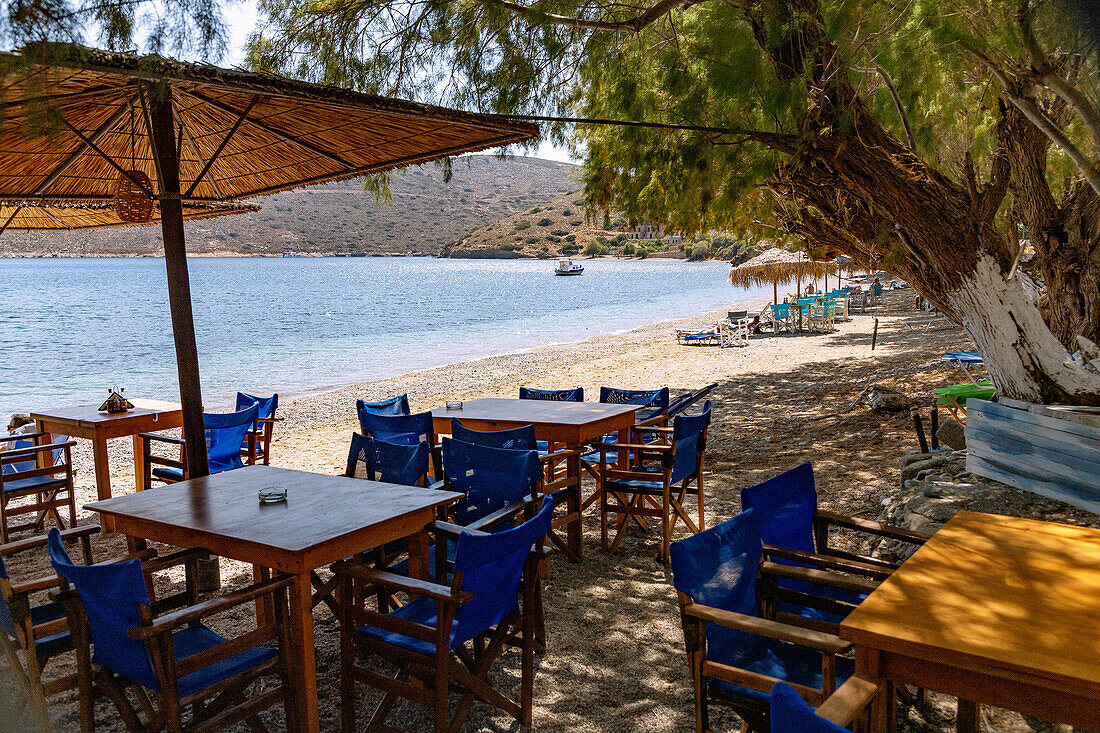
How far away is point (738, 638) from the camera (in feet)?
7.47

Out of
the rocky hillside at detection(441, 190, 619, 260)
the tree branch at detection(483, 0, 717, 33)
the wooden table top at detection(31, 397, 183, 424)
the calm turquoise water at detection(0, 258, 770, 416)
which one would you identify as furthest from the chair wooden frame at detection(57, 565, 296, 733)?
the rocky hillside at detection(441, 190, 619, 260)

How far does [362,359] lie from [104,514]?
64.7 feet

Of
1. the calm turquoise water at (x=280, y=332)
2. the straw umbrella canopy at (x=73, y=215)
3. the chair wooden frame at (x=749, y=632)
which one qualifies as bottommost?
the calm turquoise water at (x=280, y=332)

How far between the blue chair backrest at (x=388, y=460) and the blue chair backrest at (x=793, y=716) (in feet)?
8.43

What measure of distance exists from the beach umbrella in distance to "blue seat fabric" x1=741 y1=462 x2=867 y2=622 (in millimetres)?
2181

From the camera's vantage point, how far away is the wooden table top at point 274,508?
2.40 metres

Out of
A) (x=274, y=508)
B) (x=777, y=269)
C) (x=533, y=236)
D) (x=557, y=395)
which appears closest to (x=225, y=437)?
(x=557, y=395)

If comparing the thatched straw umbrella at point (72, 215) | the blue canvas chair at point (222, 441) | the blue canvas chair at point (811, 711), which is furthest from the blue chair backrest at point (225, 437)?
the blue canvas chair at point (811, 711)

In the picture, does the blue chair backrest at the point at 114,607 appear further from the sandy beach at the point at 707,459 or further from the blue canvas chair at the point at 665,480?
the blue canvas chair at the point at 665,480

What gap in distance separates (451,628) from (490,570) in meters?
0.21

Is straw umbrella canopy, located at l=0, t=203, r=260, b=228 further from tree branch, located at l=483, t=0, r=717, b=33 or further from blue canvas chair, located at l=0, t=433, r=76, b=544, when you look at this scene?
tree branch, located at l=483, t=0, r=717, b=33

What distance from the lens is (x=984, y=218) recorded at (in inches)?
183

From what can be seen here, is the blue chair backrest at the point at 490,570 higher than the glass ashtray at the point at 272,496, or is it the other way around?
the glass ashtray at the point at 272,496

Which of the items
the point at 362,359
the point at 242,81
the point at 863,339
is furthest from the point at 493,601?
the point at 362,359
